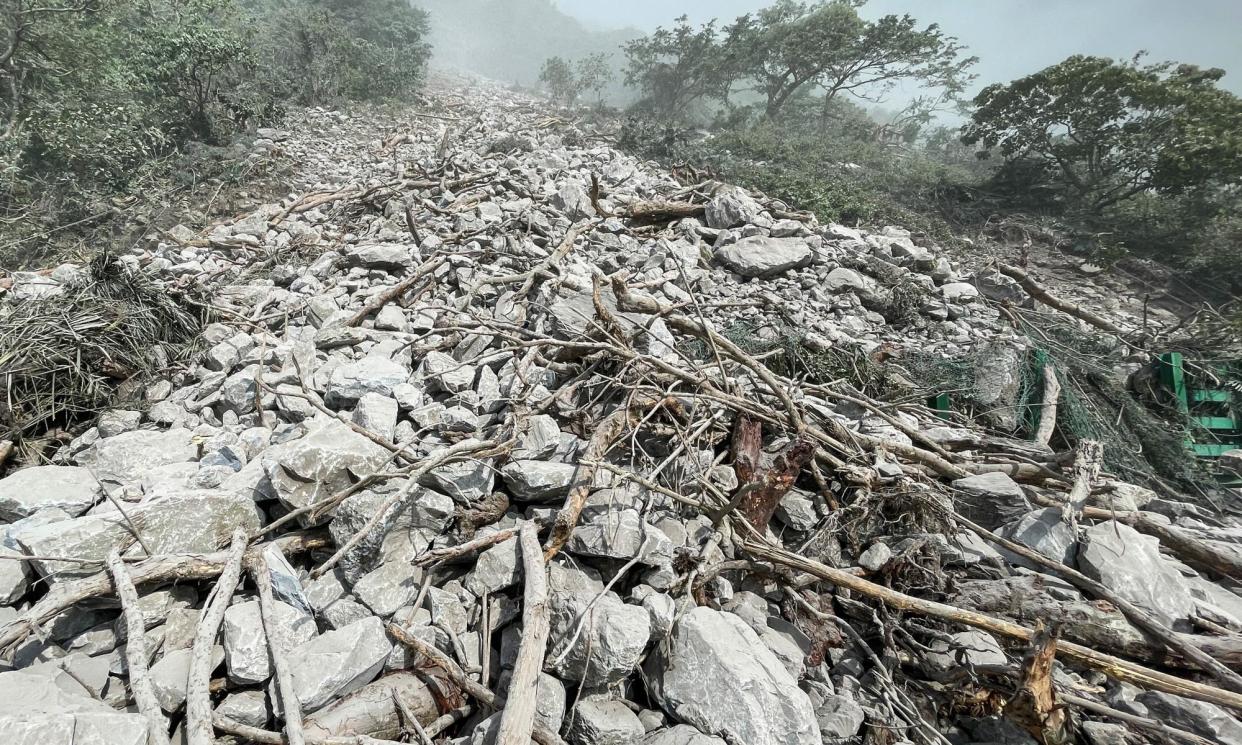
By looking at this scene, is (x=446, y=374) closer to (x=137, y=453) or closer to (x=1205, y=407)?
(x=137, y=453)

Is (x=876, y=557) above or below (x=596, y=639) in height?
above

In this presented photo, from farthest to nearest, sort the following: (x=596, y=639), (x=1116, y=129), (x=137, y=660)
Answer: (x=1116, y=129) → (x=596, y=639) → (x=137, y=660)

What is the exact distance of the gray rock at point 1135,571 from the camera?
6.08 ft

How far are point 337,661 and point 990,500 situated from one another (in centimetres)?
281

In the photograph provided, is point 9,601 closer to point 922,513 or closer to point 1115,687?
point 922,513

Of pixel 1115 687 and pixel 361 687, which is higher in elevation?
pixel 1115 687

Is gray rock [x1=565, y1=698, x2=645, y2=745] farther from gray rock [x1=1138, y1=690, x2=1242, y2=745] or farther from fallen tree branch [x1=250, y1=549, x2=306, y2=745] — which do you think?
gray rock [x1=1138, y1=690, x2=1242, y2=745]

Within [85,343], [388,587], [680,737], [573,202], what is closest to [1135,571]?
[680,737]

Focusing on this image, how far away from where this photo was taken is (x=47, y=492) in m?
2.07

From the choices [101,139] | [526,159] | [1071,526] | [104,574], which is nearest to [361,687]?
[104,574]

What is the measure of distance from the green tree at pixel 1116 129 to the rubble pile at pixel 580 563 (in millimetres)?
10521

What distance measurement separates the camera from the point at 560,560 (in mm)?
1960

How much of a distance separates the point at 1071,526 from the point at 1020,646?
72 centimetres

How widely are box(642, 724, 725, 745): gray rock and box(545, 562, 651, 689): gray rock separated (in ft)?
0.61
